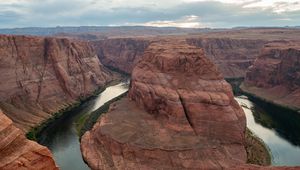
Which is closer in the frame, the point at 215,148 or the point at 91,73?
the point at 215,148

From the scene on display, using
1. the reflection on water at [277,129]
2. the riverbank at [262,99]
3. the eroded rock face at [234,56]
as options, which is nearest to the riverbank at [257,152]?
the reflection on water at [277,129]

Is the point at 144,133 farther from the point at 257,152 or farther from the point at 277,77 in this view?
the point at 277,77

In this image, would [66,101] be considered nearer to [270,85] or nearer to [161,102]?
[161,102]

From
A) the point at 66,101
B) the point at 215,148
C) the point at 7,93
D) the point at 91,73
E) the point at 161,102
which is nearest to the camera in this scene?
the point at 215,148

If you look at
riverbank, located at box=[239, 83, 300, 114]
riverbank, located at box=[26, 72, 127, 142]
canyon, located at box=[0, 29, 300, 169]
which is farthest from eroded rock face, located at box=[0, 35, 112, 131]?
riverbank, located at box=[239, 83, 300, 114]

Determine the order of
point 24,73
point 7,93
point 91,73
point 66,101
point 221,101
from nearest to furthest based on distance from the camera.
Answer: point 221,101 → point 7,93 → point 24,73 → point 66,101 → point 91,73

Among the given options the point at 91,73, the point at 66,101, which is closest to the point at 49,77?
the point at 66,101

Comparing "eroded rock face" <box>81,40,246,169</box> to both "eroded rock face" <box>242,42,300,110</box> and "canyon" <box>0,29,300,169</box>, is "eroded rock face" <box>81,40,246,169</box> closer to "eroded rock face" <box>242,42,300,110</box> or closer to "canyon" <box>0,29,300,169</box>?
"canyon" <box>0,29,300,169</box>
